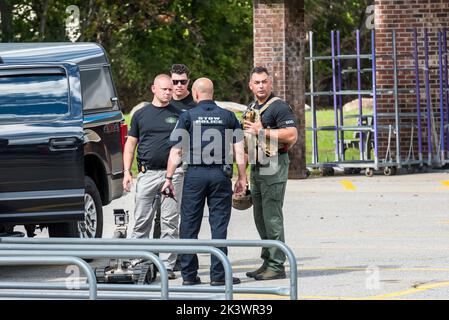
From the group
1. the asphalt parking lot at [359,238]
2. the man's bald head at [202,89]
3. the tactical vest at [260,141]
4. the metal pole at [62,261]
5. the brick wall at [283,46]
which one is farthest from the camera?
the brick wall at [283,46]

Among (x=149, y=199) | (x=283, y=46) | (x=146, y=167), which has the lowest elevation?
(x=149, y=199)

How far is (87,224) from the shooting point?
1467 centimetres

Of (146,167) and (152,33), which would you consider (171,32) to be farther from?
(146,167)

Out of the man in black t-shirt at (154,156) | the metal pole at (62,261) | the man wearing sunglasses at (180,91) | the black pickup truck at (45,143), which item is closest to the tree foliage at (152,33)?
the black pickup truck at (45,143)

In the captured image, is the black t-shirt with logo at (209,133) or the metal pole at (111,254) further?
the black t-shirt with logo at (209,133)

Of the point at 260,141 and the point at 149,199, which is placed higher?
the point at 260,141

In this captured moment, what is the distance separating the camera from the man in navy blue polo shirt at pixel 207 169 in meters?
12.4

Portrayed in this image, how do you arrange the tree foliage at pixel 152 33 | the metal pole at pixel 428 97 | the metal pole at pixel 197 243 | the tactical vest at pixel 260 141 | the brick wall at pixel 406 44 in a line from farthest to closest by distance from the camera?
the tree foliage at pixel 152 33 → the brick wall at pixel 406 44 → the metal pole at pixel 428 97 → the tactical vest at pixel 260 141 → the metal pole at pixel 197 243

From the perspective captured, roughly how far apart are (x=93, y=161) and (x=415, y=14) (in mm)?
11034

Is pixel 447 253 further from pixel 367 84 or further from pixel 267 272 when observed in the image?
pixel 367 84

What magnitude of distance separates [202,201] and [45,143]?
1.86 metres

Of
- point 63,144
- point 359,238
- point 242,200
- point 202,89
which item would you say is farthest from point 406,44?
point 202,89

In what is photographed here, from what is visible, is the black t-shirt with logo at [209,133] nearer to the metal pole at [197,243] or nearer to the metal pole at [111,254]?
the metal pole at [197,243]

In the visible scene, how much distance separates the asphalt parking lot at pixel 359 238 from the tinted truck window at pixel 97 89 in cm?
179
